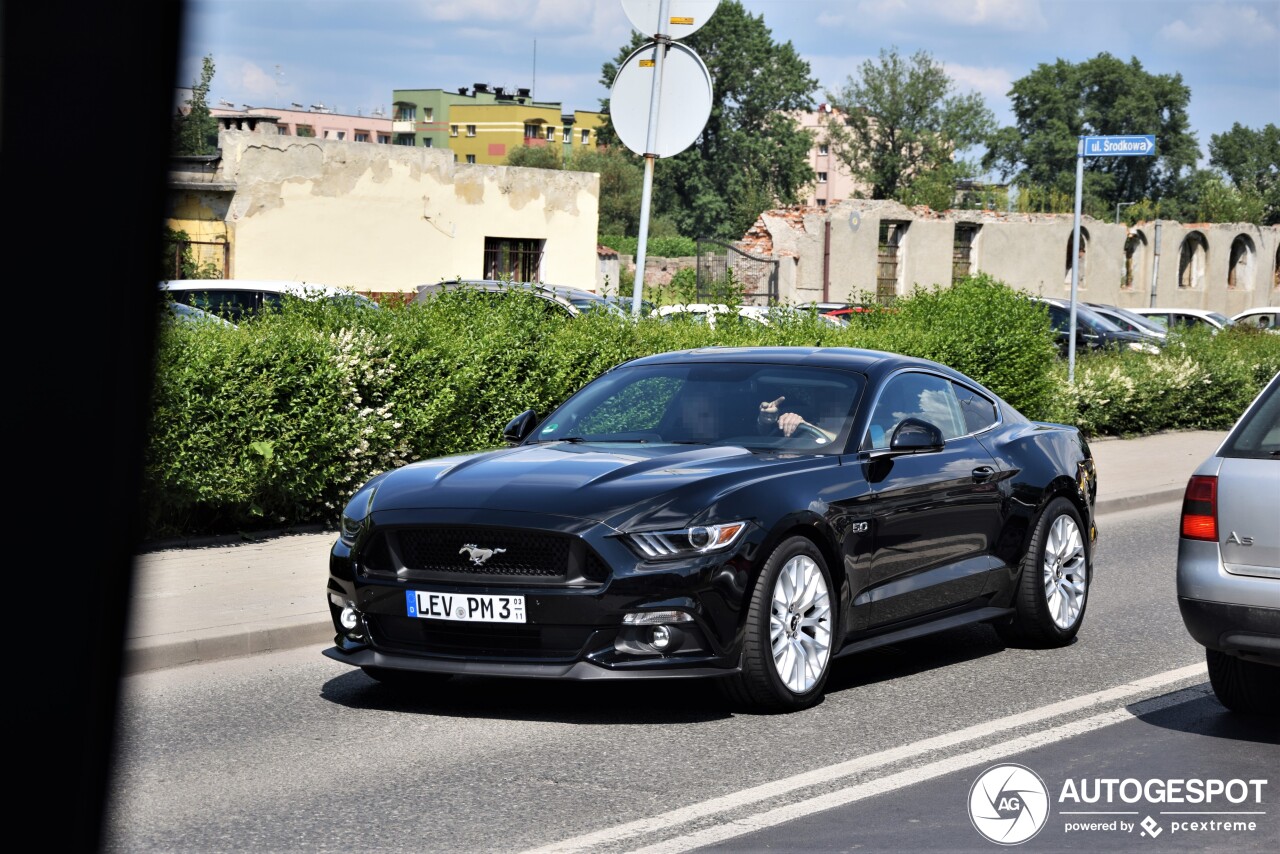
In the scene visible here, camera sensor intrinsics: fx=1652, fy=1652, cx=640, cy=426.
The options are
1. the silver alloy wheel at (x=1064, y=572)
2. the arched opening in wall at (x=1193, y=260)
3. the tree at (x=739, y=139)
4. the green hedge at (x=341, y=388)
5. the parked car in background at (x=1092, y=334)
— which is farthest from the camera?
the tree at (x=739, y=139)

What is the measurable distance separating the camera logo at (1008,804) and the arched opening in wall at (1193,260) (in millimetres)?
54475

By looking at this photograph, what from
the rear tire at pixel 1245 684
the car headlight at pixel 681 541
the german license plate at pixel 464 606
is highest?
the car headlight at pixel 681 541

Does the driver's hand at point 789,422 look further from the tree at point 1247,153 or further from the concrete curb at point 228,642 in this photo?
the tree at point 1247,153

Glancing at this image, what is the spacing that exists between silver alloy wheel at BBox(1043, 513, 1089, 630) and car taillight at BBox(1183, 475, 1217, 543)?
1.93 meters

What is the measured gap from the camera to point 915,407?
8.11 m

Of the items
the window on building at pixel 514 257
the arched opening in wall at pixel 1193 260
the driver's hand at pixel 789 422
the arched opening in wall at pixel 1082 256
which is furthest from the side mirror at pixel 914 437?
the arched opening in wall at pixel 1193 260

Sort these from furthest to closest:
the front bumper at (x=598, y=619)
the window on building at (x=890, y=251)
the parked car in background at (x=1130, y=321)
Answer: the window on building at (x=890, y=251), the parked car in background at (x=1130, y=321), the front bumper at (x=598, y=619)

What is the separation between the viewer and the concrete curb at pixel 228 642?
7.94 m

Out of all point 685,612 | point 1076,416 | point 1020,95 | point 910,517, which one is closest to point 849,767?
point 685,612

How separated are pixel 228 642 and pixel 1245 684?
15.8ft

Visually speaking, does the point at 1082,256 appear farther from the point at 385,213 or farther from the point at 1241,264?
the point at 385,213

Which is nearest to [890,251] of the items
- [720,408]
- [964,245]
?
[964,245]

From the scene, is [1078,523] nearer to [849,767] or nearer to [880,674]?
[880,674]

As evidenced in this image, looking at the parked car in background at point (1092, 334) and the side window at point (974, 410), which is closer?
the side window at point (974, 410)
